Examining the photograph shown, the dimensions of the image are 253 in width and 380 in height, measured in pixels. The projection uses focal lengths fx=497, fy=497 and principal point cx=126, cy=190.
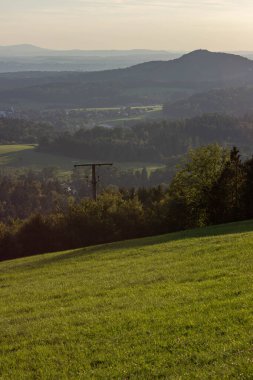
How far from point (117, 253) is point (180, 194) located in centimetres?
2423

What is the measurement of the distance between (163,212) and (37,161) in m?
129

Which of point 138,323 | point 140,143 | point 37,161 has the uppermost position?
point 138,323

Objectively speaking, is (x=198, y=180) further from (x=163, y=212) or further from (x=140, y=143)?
(x=140, y=143)

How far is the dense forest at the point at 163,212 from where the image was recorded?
50.8 meters

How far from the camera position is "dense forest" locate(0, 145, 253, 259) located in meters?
50.8

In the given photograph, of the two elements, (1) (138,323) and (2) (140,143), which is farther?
(2) (140,143)

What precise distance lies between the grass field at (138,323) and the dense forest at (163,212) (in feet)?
94.8

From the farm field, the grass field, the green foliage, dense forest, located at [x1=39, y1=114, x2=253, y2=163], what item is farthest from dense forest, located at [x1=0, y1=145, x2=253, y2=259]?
dense forest, located at [x1=39, y1=114, x2=253, y2=163]

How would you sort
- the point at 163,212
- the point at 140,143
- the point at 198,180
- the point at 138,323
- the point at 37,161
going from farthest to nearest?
the point at 140,143 → the point at 37,161 → the point at 163,212 → the point at 198,180 → the point at 138,323

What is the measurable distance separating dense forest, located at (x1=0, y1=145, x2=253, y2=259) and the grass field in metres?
28.9

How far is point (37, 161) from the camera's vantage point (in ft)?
584

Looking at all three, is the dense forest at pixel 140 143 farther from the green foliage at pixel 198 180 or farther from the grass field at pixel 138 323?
the grass field at pixel 138 323

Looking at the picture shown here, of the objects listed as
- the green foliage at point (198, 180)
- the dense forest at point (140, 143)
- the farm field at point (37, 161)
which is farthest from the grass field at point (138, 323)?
the dense forest at point (140, 143)

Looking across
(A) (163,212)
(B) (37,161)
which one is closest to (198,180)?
(A) (163,212)
